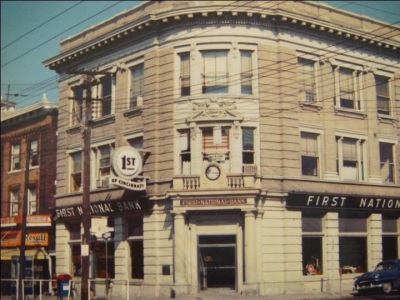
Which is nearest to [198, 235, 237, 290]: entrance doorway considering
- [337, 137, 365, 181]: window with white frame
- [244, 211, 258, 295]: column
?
[244, 211, 258, 295]: column

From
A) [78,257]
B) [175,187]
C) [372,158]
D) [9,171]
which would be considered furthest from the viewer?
[9,171]

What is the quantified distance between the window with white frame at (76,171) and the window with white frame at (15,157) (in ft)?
27.9

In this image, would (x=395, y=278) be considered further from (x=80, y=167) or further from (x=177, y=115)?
(x=80, y=167)

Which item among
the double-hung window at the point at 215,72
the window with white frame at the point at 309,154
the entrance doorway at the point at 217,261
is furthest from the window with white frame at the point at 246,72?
the entrance doorway at the point at 217,261

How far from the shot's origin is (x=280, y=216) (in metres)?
31.4

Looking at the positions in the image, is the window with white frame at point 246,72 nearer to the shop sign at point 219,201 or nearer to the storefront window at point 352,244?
the shop sign at point 219,201

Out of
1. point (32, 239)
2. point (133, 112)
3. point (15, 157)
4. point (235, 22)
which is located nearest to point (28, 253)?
point (32, 239)

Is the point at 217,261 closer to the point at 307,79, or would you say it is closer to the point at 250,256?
the point at 250,256

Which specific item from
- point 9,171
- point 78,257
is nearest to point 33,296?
point 78,257

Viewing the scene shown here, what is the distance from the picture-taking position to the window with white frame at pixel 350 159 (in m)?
34.2

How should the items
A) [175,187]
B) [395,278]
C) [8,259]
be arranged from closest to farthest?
[395,278]
[175,187]
[8,259]

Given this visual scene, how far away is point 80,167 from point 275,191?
43.4 ft

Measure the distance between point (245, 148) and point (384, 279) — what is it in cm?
910

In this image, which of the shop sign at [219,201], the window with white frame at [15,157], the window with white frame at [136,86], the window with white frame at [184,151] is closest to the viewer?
the shop sign at [219,201]
